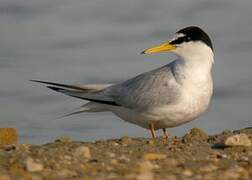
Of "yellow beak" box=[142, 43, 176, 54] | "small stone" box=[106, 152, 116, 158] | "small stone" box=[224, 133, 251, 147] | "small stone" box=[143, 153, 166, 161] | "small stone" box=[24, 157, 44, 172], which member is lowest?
"small stone" box=[24, 157, 44, 172]

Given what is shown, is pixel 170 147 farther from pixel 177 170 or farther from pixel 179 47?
pixel 179 47

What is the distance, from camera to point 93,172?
699cm

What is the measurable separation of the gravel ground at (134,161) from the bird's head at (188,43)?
193 cm

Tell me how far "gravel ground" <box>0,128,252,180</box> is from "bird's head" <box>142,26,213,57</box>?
6.34 feet

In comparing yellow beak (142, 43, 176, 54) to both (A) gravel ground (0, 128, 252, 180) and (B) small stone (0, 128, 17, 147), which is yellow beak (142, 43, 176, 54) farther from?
(B) small stone (0, 128, 17, 147)

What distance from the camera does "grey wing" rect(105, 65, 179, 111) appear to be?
1062 centimetres

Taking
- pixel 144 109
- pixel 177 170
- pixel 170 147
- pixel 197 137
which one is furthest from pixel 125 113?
pixel 177 170

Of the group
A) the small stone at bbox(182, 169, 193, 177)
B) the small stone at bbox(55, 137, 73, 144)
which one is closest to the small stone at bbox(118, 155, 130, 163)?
the small stone at bbox(182, 169, 193, 177)

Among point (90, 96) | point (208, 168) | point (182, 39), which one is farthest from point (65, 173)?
point (90, 96)

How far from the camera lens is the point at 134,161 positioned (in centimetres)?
765

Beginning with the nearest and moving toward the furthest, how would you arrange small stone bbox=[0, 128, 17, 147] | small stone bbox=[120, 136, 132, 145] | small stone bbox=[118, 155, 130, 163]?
small stone bbox=[118, 155, 130, 163], small stone bbox=[120, 136, 132, 145], small stone bbox=[0, 128, 17, 147]

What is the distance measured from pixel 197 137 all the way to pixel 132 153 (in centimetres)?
282

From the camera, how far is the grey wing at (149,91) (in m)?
10.6

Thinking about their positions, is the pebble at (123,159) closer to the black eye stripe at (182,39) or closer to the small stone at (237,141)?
the small stone at (237,141)
